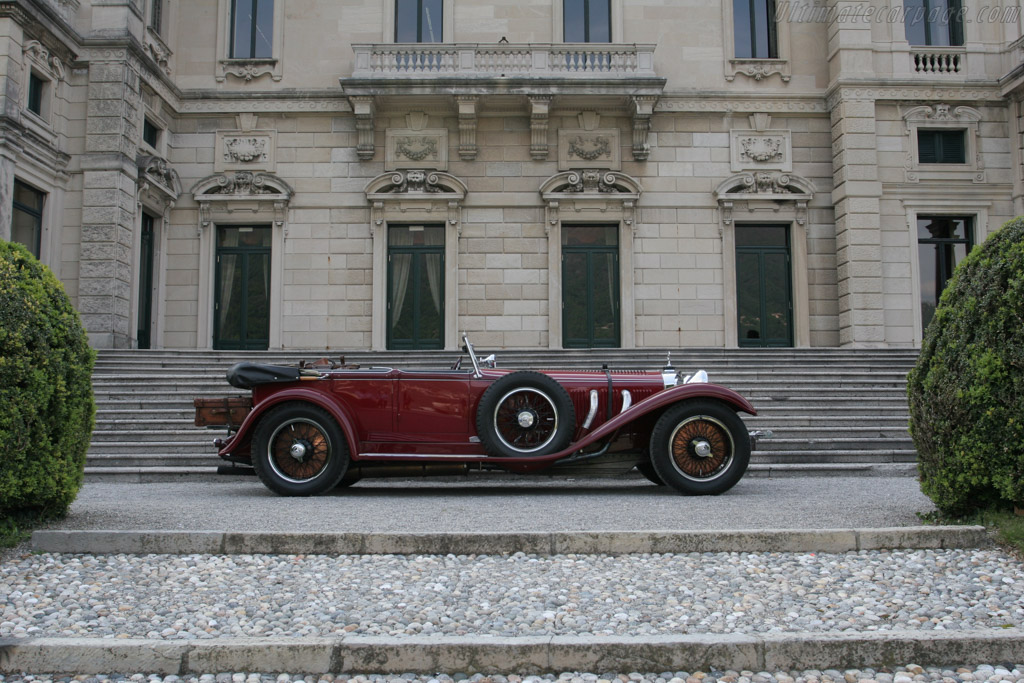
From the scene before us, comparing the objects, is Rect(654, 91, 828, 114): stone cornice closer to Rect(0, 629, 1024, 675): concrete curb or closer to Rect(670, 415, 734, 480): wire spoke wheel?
Rect(670, 415, 734, 480): wire spoke wheel

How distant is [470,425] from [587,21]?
14709mm

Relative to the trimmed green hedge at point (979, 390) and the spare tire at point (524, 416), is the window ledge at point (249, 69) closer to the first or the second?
the spare tire at point (524, 416)

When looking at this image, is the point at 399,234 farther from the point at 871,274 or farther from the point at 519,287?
the point at 871,274

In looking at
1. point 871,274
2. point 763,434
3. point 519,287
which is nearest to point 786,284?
point 871,274

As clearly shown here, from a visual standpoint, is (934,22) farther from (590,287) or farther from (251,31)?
(251,31)

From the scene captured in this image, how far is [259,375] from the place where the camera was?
8039 mm

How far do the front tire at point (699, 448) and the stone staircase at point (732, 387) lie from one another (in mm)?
2105

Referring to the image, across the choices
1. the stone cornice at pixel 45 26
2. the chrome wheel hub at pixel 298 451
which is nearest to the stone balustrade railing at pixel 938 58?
the chrome wheel hub at pixel 298 451

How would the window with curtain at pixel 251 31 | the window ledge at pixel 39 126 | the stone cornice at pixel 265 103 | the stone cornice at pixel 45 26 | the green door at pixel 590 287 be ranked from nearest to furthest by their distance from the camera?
the stone cornice at pixel 45 26 → the window ledge at pixel 39 126 → the green door at pixel 590 287 → the stone cornice at pixel 265 103 → the window with curtain at pixel 251 31

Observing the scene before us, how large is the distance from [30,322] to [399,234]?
14.0 metres

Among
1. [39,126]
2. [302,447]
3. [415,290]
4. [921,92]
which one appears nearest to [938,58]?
[921,92]

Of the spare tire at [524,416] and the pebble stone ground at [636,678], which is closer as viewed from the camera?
the pebble stone ground at [636,678]

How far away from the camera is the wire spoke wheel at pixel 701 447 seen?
779 cm

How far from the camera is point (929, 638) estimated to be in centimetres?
371
